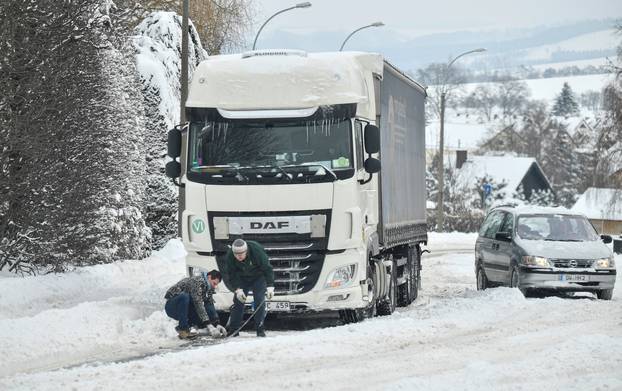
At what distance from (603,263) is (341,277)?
7.30 metres

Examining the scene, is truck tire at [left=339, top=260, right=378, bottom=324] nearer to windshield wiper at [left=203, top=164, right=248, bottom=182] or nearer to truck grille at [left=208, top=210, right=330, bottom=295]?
truck grille at [left=208, top=210, right=330, bottom=295]

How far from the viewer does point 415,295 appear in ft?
75.8

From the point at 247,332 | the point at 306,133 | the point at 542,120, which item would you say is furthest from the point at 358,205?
the point at 542,120

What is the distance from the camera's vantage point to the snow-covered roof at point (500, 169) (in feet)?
349

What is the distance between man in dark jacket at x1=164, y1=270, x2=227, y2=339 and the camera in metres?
14.9

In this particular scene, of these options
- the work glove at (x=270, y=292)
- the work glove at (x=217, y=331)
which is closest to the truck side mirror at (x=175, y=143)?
the work glove at (x=270, y=292)

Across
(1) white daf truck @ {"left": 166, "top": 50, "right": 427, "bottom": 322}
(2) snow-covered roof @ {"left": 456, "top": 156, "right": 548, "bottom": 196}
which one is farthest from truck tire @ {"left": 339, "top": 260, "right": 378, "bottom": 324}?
(2) snow-covered roof @ {"left": 456, "top": 156, "right": 548, "bottom": 196}

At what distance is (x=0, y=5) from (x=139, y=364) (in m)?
9.86

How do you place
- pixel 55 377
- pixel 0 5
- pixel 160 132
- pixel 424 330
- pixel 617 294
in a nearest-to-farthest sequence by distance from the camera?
1. pixel 55 377
2. pixel 424 330
3. pixel 0 5
4. pixel 617 294
5. pixel 160 132

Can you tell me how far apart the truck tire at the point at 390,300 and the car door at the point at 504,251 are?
106 inches

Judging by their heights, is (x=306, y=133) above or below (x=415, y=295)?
above

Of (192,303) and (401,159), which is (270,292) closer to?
(192,303)

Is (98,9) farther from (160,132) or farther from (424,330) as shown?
(424,330)

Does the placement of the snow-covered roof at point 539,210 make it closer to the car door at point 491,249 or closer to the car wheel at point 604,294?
the car door at point 491,249
